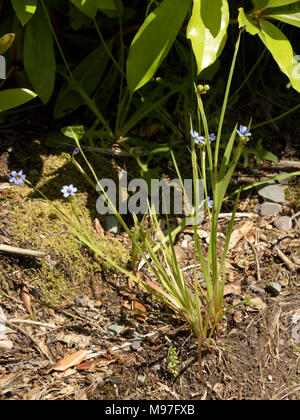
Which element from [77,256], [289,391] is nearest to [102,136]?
[77,256]

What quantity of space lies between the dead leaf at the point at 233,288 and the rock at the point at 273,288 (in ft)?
0.30

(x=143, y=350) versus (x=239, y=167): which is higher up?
(x=239, y=167)

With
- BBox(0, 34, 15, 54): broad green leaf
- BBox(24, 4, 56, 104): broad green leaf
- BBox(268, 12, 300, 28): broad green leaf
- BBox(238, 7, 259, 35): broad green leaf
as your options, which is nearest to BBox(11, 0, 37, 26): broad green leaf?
BBox(0, 34, 15, 54): broad green leaf

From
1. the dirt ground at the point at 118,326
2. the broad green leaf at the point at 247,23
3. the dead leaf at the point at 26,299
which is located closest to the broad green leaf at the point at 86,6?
the broad green leaf at the point at 247,23

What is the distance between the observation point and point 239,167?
1.89 meters

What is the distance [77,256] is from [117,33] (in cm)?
93

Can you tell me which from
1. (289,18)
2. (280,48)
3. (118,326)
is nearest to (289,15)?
(289,18)

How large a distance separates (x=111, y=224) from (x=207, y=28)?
736 mm

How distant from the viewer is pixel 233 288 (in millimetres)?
1486

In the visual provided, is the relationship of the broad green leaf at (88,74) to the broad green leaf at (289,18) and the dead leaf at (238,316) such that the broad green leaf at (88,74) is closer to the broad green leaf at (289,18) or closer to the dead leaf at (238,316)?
the broad green leaf at (289,18)

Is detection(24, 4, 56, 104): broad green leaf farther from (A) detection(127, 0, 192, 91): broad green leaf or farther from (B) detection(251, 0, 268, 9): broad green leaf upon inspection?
(B) detection(251, 0, 268, 9): broad green leaf

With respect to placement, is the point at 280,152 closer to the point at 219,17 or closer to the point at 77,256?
the point at 219,17

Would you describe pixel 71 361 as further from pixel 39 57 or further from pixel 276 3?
pixel 276 3

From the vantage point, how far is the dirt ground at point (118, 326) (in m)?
1.22
